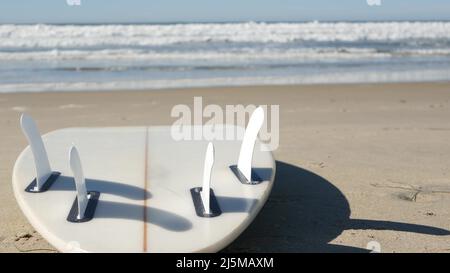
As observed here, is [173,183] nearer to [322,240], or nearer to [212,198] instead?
[212,198]

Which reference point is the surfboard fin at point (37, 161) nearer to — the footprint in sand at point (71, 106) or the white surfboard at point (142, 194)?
the white surfboard at point (142, 194)

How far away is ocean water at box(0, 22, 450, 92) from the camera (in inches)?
420

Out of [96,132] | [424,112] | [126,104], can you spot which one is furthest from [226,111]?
[96,132]

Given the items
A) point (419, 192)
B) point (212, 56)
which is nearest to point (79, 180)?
point (419, 192)

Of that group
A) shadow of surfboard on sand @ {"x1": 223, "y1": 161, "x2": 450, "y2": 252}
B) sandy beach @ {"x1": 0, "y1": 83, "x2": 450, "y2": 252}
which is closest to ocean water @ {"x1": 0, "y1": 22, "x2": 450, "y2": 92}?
sandy beach @ {"x1": 0, "y1": 83, "x2": 450, "y2": 252}

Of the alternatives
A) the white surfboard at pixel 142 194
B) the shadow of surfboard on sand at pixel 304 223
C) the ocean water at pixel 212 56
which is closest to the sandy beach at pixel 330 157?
the shadow of surfboard on sand at pixel 304 223

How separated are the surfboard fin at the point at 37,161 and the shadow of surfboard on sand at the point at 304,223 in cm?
107

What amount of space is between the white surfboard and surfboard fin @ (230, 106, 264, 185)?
1.7 inches

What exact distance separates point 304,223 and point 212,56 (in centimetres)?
1135

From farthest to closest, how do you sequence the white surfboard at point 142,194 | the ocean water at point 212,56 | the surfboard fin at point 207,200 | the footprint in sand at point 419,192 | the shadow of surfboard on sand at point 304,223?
the ocean water at point 212,56 → the footprint in sand at point 419,192 → the shadow of surfboard on sand at point 304,223 → the surfboard fin at point 207,200 → the white surfboard at point 142,194

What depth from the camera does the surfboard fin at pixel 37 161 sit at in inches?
129

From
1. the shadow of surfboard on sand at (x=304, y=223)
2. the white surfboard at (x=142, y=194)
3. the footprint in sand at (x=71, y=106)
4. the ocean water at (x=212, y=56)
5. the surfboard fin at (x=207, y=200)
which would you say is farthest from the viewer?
the ocean water at (x=212, y=56)

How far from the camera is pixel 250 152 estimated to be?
3.47m

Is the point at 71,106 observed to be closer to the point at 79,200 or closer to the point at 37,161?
the point at 37,161
